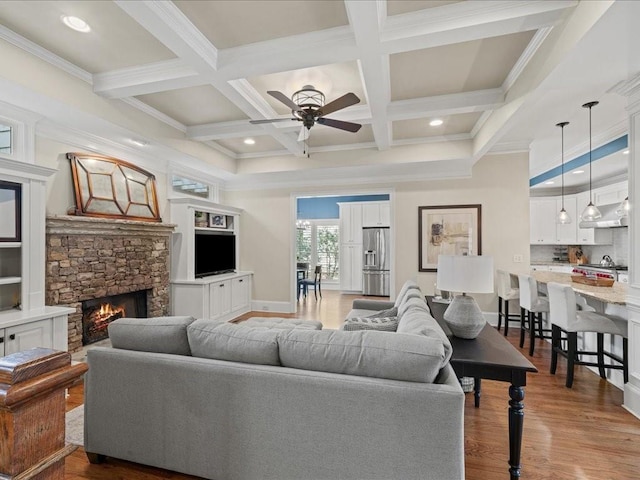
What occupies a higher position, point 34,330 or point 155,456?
point 34,330

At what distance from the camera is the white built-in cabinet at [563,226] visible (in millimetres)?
6654

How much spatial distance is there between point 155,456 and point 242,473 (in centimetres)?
55

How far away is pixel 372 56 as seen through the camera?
2.63 meters

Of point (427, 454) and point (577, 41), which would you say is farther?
point (577, 41)

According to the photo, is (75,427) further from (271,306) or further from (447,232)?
(447,232)

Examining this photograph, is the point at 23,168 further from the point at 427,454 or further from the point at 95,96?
the point at 427,454

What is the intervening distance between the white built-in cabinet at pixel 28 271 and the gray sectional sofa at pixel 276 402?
4.30ft

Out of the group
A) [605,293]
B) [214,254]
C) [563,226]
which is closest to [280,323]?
[214,254]

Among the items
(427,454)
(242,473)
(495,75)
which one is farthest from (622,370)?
(242,473)

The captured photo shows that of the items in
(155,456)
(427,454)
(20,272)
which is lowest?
(155,456)

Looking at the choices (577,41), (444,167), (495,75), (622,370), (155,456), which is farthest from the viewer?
(444,167)

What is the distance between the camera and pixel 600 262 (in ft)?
21.8

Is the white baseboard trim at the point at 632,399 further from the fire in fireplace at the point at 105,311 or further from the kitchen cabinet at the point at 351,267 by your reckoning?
the kitchen cabinet at the point at 351,267

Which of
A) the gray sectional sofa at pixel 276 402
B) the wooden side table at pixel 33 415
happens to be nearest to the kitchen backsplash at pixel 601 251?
the gray sectional sofa at pixel 276 402
